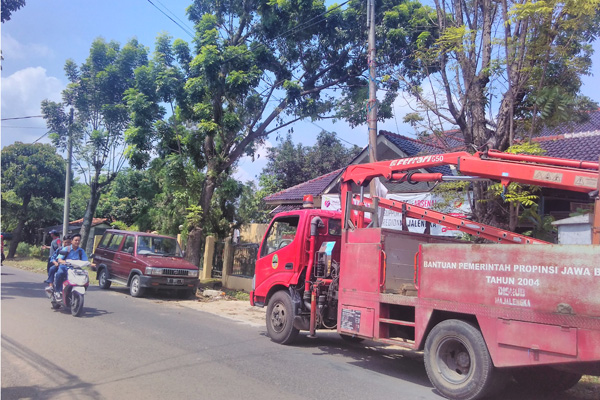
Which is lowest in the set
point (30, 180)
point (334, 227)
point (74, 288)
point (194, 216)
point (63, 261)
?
point (74, 288)

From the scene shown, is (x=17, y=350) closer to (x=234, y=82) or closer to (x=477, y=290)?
(x=477, y=290)

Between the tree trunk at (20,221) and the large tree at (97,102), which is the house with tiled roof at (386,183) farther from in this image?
the tree trunk at (20,221)

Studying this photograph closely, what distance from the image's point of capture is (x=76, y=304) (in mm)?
9422

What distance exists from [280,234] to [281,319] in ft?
5.37

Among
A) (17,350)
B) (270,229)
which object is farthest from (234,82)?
(17,350)

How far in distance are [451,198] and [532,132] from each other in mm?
2125

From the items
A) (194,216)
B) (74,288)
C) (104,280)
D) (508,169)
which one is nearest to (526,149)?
→ (508,169)

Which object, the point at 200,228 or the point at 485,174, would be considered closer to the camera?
the point at 485,174

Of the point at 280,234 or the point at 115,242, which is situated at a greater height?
the point at 280,234

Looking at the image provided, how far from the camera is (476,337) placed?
5.12 metres

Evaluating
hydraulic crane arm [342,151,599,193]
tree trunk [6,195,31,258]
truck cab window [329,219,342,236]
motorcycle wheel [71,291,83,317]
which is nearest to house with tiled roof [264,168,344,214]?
truck cab window [329,219,342,236]

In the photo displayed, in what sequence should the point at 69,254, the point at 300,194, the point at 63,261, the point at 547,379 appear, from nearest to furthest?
the point at 547,379 < the point at 63,261 < the point at 69,254 < the point at 300,194

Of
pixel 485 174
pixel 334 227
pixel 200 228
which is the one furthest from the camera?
pixel 200 228

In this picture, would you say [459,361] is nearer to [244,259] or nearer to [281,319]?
[281,319]
